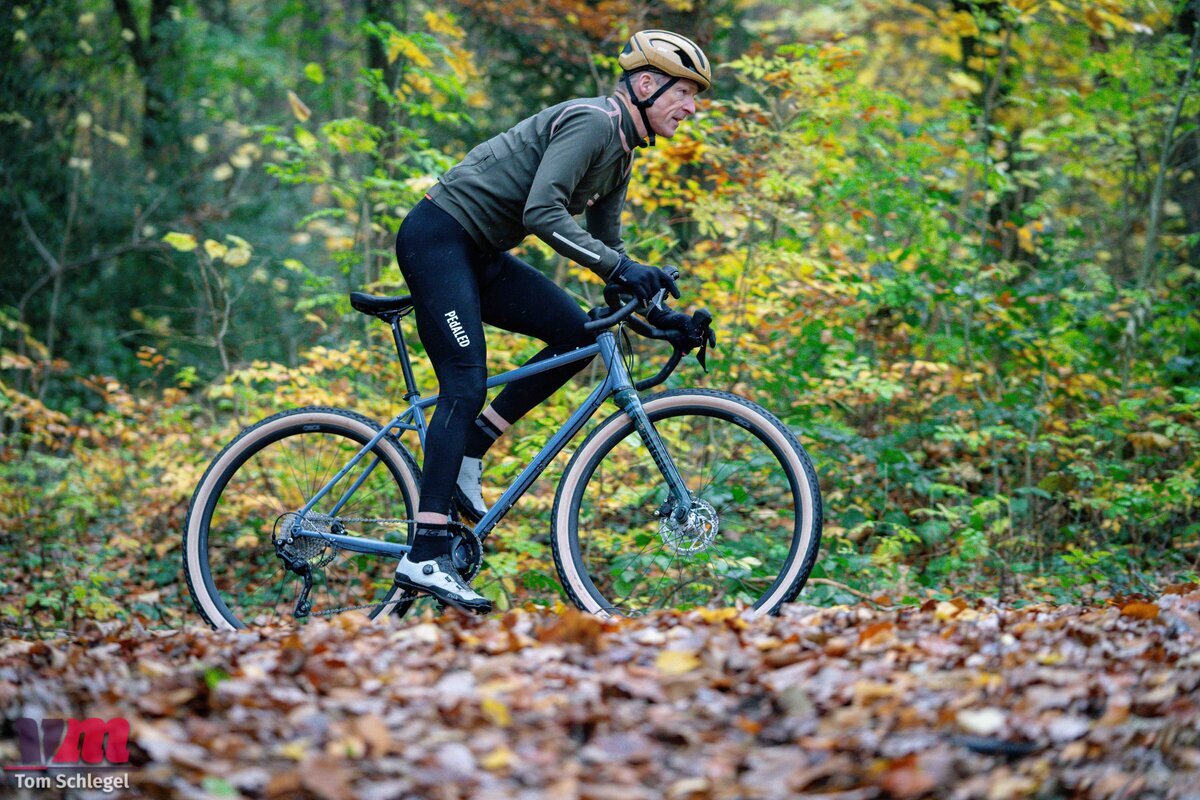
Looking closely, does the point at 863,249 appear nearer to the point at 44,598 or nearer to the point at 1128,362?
the point at 1128,362

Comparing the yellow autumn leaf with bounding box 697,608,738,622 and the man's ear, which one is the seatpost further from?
the yellow autumn leaf with bounding box 697,608,738,622

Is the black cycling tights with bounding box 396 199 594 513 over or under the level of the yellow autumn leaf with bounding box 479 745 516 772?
over

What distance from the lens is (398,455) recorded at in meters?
4.16

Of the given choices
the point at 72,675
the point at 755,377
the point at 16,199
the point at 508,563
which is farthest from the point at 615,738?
the point at 16,199

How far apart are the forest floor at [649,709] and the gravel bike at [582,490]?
0.59 meters

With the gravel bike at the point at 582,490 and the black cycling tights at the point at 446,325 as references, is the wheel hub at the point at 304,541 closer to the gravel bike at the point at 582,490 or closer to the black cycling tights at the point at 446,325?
the gravel bike at the point at 582,490

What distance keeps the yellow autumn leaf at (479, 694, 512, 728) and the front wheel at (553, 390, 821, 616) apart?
1.31m

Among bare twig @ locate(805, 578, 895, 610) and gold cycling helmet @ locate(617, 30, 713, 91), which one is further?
bare twig @ locate(805, 578, 895, 610)

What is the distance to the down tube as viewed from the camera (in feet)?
13.1

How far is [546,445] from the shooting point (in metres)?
4.10

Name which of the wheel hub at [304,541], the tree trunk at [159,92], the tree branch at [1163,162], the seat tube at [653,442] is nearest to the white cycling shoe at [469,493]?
the wheel hub at [304,541]

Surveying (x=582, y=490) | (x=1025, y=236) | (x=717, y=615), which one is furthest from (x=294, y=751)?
(x=1025, y=236)

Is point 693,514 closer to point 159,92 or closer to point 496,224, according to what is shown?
point 496,224

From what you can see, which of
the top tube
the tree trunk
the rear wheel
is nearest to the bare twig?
the top tube
